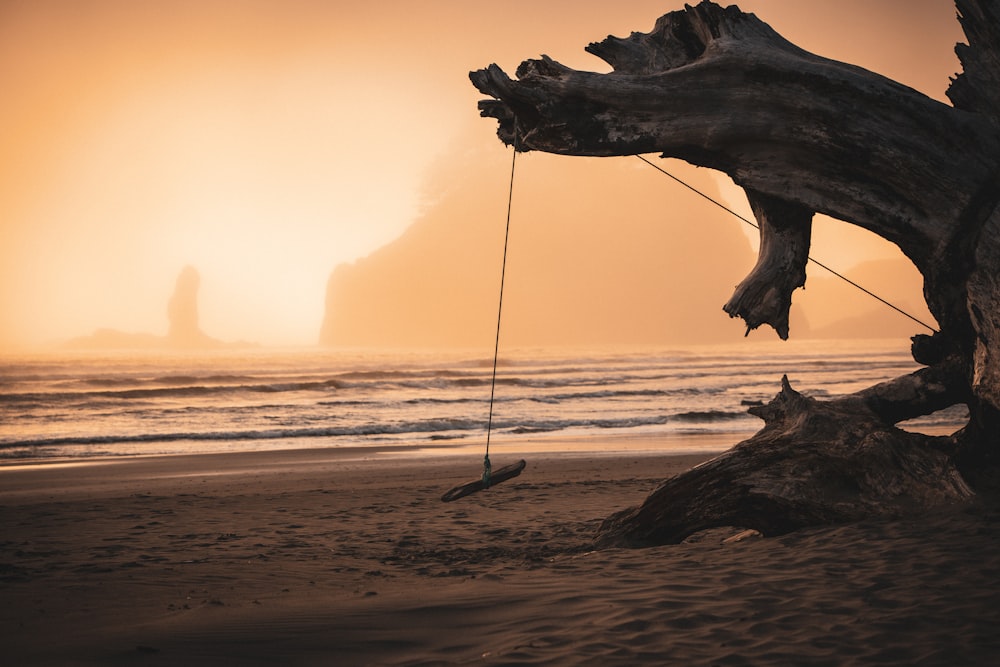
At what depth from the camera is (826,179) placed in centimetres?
605

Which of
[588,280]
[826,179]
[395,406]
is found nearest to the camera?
[826,179]

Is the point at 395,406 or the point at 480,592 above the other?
the point at 480,592

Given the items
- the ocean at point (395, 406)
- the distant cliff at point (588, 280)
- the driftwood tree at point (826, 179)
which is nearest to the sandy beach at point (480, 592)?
the driftwood tree at point (826, 179)

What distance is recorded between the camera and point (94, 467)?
15.5 m

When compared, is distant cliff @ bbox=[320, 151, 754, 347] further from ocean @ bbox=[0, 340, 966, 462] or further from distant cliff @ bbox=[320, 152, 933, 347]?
ocean @ bbox=[0, 340, 966, 462]

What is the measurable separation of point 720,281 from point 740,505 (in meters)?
172

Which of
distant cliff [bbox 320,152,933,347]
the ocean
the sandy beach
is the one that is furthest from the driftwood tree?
distant cliff [bbox 320,152,933,347]

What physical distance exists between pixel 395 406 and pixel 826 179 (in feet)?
83.1

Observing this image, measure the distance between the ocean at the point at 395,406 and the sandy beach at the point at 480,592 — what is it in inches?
391

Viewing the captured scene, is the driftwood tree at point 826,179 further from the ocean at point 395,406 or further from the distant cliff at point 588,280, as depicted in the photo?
the distant cliff at point 588,280

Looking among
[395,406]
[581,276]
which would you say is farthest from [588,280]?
[395,406]

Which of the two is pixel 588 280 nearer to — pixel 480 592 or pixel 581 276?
pixel 581 276

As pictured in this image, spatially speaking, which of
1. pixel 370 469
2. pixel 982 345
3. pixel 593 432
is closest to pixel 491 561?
pixel 982 345

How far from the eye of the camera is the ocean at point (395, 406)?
67.5 feet
